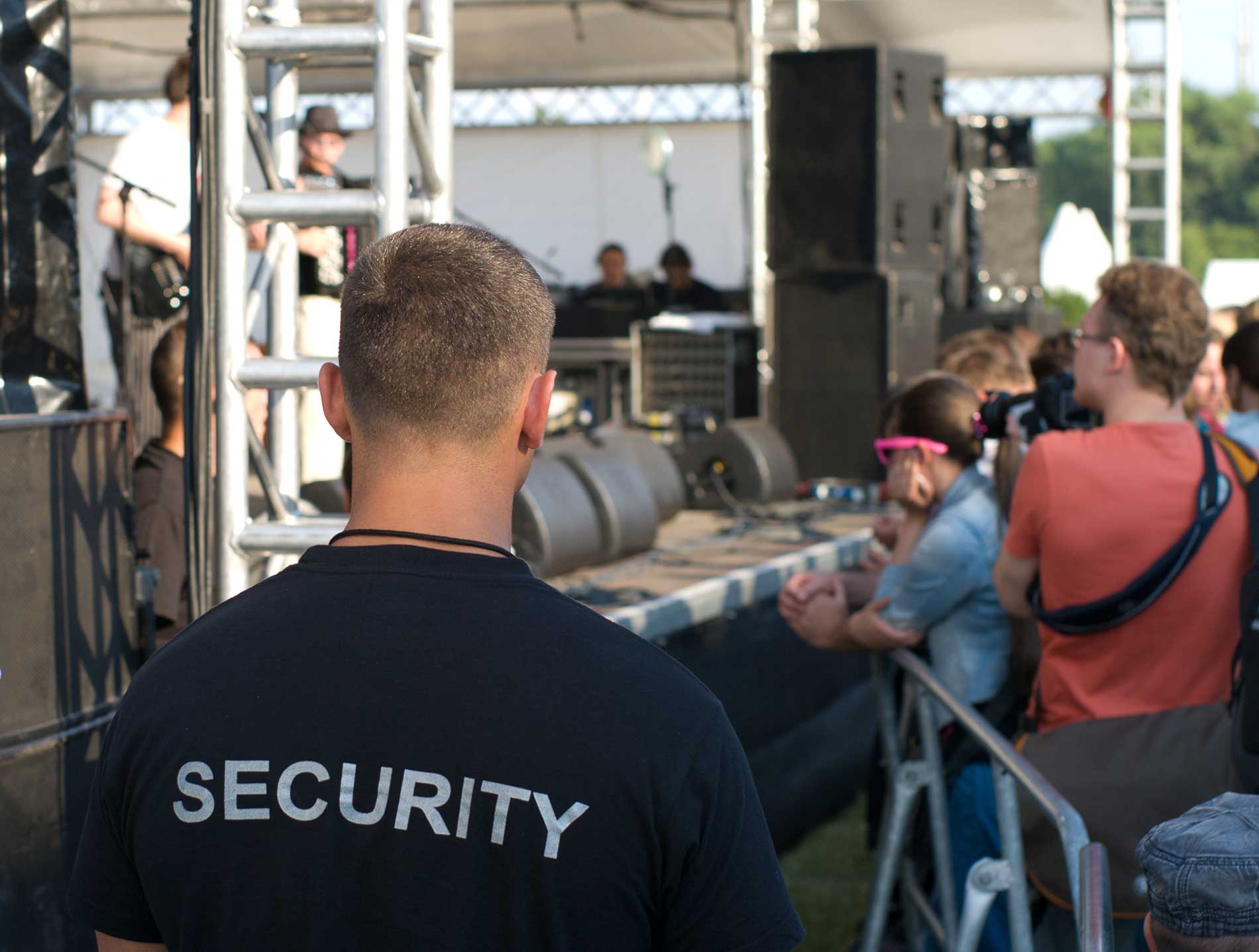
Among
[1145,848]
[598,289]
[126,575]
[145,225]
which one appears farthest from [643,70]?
[1145,848]

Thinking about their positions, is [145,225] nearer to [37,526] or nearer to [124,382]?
[124,382]

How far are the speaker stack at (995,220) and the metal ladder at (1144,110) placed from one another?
87 cm

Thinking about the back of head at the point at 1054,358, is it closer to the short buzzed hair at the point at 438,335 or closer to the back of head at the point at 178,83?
the back of head at the point at 178,83

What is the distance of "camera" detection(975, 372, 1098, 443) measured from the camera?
306 cm

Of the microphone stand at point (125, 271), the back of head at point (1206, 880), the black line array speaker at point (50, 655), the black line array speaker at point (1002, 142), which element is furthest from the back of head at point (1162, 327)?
the black line array speaker at point (1002, 142)

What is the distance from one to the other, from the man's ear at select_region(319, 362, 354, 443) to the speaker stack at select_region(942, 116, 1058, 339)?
870 cm

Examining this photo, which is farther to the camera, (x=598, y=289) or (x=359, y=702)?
(x=598, y=289)

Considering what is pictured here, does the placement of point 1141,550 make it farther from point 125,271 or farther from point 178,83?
point 178,83

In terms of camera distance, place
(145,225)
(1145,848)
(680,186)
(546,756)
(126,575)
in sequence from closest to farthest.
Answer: (546,756) → (1145,848) → (126,575) → (145,225) → (680,186)

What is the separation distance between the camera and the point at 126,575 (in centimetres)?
257

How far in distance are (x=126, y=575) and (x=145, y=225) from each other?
2.29m

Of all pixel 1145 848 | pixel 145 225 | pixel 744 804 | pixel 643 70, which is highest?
pixel 643 70

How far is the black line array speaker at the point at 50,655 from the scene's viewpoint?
219 centimetres

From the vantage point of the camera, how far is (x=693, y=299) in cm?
995
